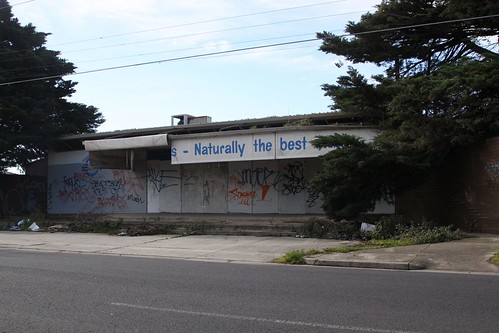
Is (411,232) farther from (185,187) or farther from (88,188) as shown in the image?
(88,188)

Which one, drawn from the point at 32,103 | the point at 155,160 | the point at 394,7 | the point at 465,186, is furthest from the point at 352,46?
the point at 32,103

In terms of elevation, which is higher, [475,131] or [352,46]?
[352,46]

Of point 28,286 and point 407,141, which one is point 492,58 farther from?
point 28,286

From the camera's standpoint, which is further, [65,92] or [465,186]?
[65,92]

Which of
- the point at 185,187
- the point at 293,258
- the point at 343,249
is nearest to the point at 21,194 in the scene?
the point at 185,187

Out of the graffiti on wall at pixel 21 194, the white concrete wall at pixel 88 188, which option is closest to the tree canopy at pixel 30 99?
the graffiti on wall at pixel 21 194

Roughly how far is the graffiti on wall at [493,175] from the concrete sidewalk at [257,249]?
141cm

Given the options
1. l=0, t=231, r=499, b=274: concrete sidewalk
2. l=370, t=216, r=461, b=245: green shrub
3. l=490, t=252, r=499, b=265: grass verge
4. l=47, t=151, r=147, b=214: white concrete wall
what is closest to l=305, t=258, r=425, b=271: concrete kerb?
l=0, t=231, r=499, b=274: concrete sidewalk

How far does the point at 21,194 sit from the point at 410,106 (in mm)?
19898

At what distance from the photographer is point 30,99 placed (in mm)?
23375

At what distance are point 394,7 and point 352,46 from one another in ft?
6.17

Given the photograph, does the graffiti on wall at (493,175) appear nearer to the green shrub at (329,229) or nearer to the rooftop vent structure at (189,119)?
the green shrub at (329,229)

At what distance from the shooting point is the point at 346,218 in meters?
14.6

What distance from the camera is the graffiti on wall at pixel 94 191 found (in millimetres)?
21766
